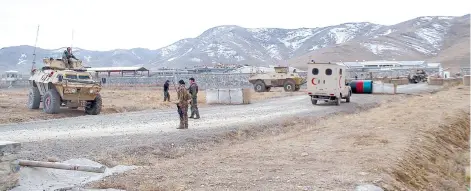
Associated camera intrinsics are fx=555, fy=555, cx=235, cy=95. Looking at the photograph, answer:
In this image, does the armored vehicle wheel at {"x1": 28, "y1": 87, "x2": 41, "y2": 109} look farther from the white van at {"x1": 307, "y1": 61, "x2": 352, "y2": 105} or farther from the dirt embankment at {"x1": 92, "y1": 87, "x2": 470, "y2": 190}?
the dirt embankment at {"x1": 92, "y1": 87, "x2": 470, "y2": 190}

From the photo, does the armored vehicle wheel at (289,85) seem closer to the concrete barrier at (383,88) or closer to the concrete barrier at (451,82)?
the concrete barrier at (383,88)

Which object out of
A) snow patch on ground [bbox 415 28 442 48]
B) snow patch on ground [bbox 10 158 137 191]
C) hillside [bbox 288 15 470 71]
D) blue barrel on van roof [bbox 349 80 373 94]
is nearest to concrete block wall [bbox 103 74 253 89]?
blue barrel on van roof [bbox 349 80 373 94]

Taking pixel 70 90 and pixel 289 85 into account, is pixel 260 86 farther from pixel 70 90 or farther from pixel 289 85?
pixel 70 90

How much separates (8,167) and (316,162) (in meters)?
5.10

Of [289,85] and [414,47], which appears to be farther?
[414,47]

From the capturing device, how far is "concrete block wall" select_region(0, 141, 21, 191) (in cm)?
762

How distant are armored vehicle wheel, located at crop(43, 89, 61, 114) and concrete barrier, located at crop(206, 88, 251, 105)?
8595 millimetres

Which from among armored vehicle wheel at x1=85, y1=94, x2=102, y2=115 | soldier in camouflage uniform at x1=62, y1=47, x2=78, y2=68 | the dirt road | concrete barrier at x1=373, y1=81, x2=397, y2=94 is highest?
soldier in camouflage uniform at x1=62, y1=47, x2=78, y2=68

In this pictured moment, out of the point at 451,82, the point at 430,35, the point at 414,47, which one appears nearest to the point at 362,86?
the point at 451,82

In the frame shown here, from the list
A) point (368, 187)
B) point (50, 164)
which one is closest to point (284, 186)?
point (368, 187)

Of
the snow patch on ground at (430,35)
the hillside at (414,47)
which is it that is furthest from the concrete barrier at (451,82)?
the snow patch on ground at (430,35)

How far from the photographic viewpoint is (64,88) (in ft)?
76.0

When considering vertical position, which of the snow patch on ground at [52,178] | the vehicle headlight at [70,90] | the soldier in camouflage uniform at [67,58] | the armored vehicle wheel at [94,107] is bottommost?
the snow patch on ground at [52,178]

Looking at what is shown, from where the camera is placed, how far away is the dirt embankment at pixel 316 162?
8.20 meters
